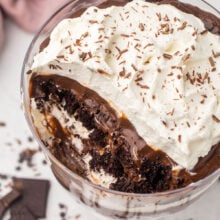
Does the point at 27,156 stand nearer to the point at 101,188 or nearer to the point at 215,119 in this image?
the point at 101,188

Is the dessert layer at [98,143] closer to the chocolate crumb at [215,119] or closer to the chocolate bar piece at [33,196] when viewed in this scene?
the chocolate crumb at [215,119]

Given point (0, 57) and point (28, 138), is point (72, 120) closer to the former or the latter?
point (28, 138)

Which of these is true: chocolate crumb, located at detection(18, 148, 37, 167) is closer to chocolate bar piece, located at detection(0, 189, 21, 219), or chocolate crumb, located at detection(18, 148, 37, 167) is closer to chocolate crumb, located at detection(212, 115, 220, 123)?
chocolate bar piece, located at detection(0, 189, 21, 219)

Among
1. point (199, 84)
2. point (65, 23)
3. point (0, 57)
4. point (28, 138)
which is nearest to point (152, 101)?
point (199, 84)

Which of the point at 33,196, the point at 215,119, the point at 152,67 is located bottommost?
the point at 33,196

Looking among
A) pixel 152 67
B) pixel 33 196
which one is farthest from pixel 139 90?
pixel 33 196

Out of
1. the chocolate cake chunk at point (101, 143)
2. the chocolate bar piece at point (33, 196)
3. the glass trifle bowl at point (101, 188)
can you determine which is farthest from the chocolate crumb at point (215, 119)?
the chocolate bar piece at point (33, 196)
